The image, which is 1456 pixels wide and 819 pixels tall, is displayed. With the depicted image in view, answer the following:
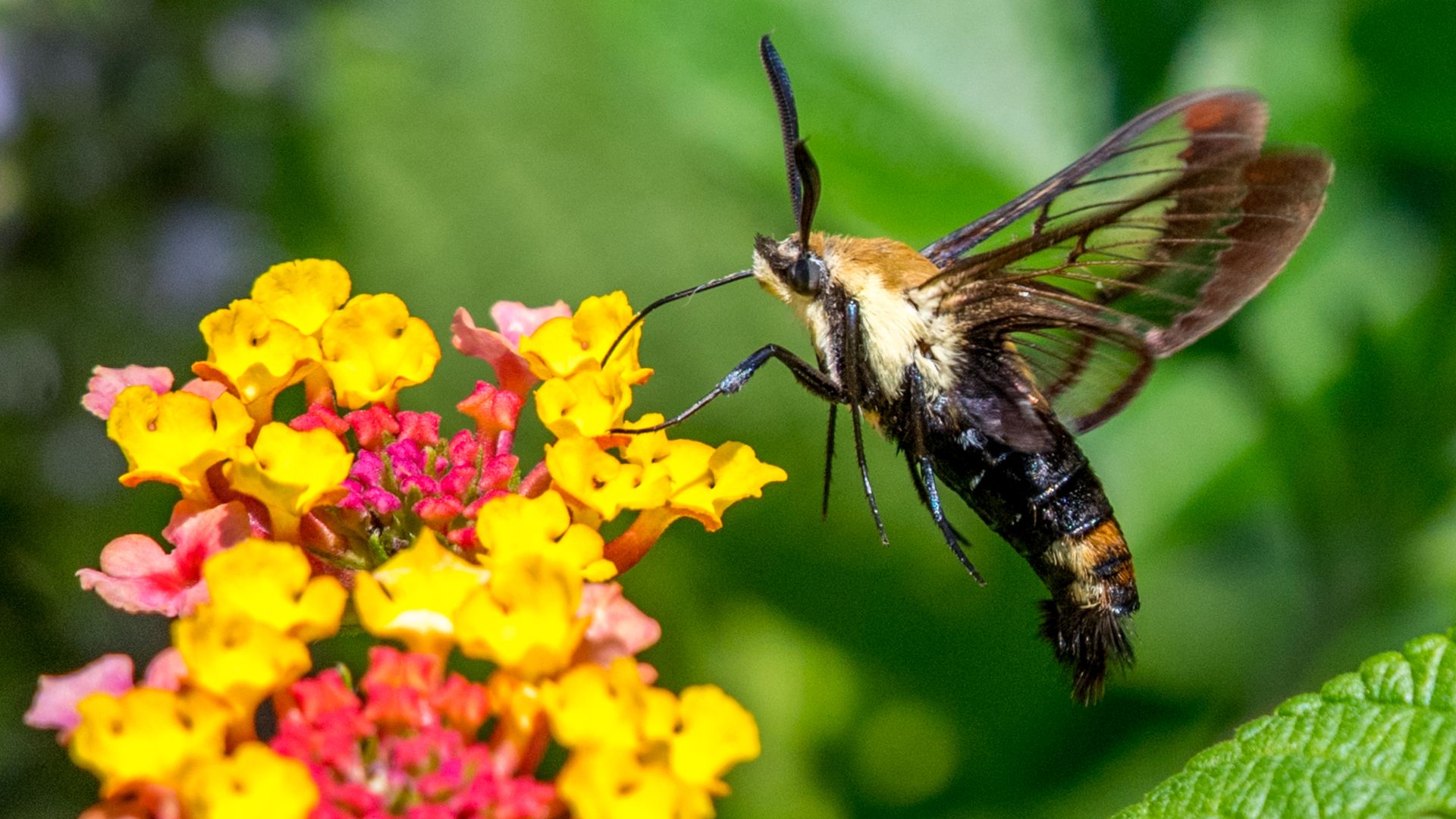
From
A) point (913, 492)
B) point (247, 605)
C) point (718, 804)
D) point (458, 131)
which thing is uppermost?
point (458, 131)

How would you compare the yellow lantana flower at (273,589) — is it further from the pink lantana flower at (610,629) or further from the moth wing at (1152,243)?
the moth wing at (1152,243)

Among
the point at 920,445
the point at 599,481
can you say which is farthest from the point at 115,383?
the point at 920,445

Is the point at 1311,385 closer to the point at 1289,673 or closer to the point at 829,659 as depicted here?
the point at 1289,673

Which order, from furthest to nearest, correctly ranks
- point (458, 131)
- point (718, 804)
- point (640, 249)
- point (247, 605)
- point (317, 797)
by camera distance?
point (458, 131) < point (640, 249) < point (718, 804) < point (247, 605) < point (317, 797)

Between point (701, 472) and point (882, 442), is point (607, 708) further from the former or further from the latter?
point (882, 442)

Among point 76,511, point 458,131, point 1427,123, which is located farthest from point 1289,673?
point 76,511

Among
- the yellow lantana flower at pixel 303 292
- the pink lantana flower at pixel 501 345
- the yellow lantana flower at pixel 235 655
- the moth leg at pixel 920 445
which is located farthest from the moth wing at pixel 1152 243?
the yellow lantana flower at pixel 235 655
